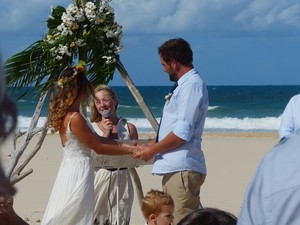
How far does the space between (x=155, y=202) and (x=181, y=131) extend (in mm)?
531

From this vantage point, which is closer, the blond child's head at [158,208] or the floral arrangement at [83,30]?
the blond child's head at [158,208]

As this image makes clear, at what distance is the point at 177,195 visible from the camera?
5.93 metres

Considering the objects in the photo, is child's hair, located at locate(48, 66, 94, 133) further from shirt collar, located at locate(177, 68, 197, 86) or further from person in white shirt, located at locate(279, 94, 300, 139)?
person in white shirt, located at locate(279, 94, 300, 139)

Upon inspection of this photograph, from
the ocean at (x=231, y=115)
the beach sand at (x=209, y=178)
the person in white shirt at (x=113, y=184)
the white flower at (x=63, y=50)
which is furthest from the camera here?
the ocean at (x=231, y=115)

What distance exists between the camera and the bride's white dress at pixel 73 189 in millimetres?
6273

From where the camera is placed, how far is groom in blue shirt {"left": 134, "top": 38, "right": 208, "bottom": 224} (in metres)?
5.81

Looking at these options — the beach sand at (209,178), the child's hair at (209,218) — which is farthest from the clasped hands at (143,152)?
the beach sand at (209,178)

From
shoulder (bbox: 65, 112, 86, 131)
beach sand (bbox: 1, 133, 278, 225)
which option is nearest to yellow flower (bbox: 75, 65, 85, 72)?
shoulder (bbox: 65, 112, 86, 131)

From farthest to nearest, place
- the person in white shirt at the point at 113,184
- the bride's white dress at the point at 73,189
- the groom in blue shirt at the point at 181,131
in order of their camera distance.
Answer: the person in white shirt at the point at 113,184 → the bride's white dress at the point at 73,189 → the groom in blue shirt at the point at 181,131

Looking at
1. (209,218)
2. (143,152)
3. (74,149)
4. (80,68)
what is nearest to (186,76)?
(143,152)

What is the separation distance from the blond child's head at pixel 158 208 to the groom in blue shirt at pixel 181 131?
18 centimetres

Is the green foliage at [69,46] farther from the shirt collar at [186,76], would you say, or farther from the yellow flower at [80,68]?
the shirt collar at [186,76]

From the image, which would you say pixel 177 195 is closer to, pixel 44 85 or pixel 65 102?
pixel 65 102

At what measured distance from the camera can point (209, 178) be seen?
1666 cm
